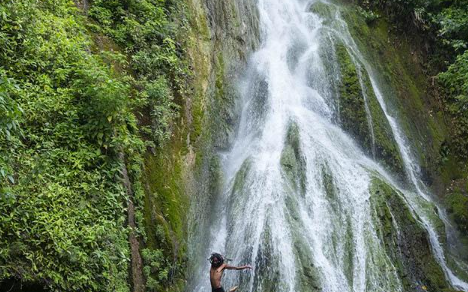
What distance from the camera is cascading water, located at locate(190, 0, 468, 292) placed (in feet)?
27.3

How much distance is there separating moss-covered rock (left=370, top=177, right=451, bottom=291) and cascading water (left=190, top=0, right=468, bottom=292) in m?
0.05

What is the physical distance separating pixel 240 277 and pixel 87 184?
4067mm

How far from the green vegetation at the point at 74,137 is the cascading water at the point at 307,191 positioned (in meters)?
2.16

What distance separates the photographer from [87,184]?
538 centimetres

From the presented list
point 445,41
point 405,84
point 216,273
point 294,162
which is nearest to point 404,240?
point 294,162

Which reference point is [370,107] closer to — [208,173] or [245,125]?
[245,125]

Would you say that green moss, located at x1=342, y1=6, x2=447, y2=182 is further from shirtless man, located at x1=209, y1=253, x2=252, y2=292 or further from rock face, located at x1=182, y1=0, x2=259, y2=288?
shirtless man, located at x1=209, y1=253, x2=252, y2=292

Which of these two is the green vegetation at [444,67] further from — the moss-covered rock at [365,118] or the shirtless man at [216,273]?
the shirtless man at [216,273]

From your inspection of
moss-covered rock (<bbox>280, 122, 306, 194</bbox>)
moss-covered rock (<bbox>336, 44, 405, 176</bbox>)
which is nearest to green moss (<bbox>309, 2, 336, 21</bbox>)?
moss-covered rock (<bbox>336, 44, 405, 176</bbox>)

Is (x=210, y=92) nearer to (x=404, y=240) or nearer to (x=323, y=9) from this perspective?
(x=404, y=240)

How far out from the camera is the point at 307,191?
9.77 metres

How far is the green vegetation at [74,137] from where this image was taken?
4.34 m

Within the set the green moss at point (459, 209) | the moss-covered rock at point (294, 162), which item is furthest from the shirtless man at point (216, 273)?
the green moss at point (459, 209)

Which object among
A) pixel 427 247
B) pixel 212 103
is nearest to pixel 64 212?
pixel 212 103
